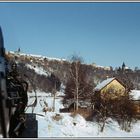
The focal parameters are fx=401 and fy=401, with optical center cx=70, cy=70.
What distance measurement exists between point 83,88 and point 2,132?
56.2 ft

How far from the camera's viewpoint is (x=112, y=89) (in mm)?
18172

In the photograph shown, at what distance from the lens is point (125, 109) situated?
16.9 m

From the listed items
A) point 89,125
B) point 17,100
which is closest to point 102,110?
point 89,125

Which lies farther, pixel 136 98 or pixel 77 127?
pixel 136 98

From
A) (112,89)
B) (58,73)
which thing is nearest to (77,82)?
(112,89)

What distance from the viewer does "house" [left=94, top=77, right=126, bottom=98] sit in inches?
685

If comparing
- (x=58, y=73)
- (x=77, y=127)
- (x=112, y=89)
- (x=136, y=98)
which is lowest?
(x=77, y=127)

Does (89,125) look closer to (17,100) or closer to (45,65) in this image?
(17,100)

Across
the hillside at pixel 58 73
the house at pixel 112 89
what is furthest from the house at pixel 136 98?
the hillside at pixel 58 73

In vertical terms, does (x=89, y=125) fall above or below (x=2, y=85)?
below

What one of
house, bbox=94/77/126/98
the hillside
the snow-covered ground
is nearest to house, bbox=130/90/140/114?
house, bbox=94/77/126/98

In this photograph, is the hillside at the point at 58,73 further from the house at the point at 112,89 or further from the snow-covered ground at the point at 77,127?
the snow-covered ground at the point at 77,127

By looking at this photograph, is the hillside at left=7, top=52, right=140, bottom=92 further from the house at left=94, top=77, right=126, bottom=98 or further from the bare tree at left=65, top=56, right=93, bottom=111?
the house at left=94, top=77, right=126, bottom=98

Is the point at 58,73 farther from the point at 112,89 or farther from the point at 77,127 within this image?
the point at 77,127
